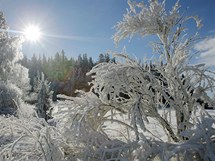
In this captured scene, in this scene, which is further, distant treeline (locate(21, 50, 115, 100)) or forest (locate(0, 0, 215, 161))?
distant treeline (locate(21, 50, 115, 100))

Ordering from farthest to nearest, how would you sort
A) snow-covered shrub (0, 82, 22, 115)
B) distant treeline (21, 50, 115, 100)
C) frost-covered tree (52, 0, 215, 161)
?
distant treeline (21, 50, 115, 100)
snow-covered shrub (0, 82, 22, 115)
frost-covered tree (52, 0, 215, 161)

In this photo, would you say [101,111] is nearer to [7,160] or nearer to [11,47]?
[7,160]

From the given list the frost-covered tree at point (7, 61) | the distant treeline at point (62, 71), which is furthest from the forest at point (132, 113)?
the distant treeline at point (62, 71)

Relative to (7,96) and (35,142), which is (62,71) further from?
(35,142)

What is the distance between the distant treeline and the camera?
210ft

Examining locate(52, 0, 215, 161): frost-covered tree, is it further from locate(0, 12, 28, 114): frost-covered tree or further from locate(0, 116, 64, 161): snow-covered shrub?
locate(0, 12, 28, 114): frost-covered tree

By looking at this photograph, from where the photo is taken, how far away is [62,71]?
281ft

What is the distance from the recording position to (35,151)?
3.13 metres

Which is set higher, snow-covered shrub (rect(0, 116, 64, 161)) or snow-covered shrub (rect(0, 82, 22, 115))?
snow-covered shrub (rect(0, 82, 22, 115))

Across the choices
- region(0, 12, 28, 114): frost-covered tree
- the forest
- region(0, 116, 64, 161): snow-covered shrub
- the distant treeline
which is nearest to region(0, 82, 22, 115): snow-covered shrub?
region(0, 12, 28, 114): frost-covered tree

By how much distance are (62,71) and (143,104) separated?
3283 inches

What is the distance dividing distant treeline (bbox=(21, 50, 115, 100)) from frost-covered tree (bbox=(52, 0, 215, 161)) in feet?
162

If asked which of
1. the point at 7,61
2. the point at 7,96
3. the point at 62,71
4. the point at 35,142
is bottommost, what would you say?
the point at 35,142

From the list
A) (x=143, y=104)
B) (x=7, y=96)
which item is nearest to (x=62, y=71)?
(x=7, y=96)
